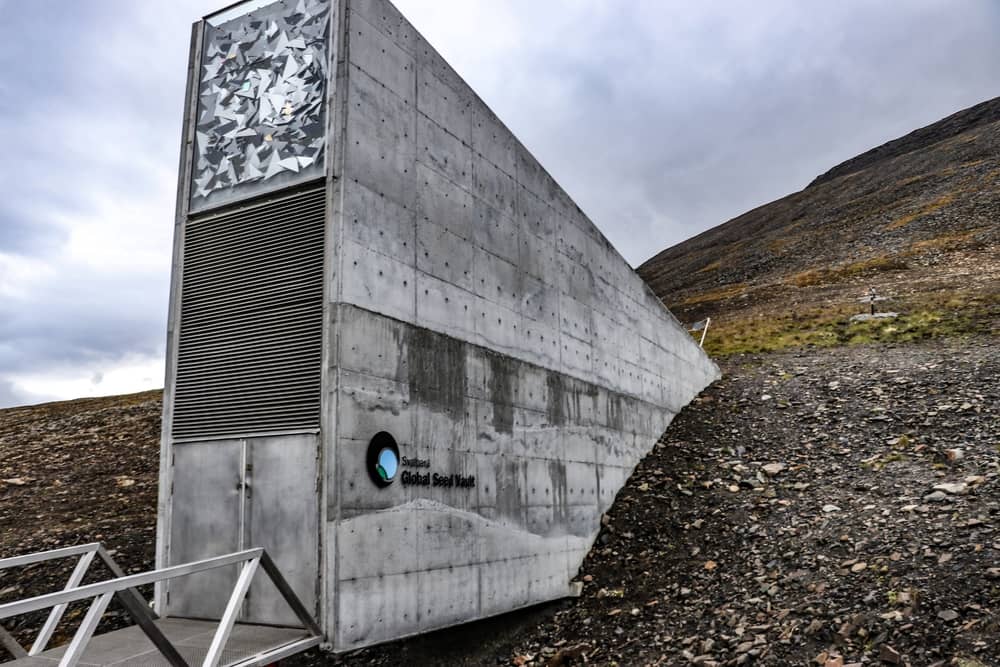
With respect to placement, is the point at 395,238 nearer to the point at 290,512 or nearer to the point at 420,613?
the point at 290,512

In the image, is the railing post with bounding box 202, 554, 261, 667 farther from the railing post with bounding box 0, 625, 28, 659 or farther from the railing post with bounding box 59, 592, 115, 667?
the railing post with bounding box 0, 625, 28, 659

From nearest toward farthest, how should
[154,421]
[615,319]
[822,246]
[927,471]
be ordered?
1. [927,471]
2. [615,319]
3. [154,421]
4. [822,246]

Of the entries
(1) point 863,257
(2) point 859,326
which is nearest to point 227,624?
(2) point 859,326

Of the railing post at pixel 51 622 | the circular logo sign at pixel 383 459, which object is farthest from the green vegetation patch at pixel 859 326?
the railing post at pixel 51 622

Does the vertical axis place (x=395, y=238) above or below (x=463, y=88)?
below

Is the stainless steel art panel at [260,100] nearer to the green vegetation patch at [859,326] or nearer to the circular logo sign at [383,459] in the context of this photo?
the circular logo sign at [383,459]

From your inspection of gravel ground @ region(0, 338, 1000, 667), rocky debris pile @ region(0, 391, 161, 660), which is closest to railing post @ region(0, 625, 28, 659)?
rocky debris pile @ region(0, 391, 161, 660)

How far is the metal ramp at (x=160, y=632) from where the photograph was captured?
15.8ft

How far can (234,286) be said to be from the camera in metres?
8.34

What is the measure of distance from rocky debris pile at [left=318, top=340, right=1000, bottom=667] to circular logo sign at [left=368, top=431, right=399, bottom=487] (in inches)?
116

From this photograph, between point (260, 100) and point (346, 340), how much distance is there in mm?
3408

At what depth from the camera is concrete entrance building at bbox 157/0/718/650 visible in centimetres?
746

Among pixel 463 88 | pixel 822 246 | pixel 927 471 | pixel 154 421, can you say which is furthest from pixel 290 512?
pixel 822 246

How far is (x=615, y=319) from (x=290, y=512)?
9.23m
